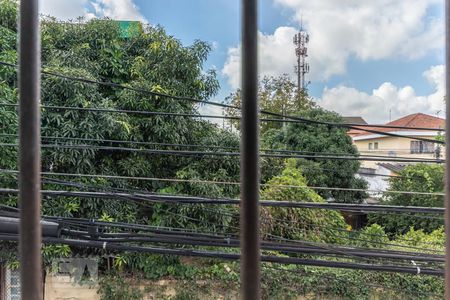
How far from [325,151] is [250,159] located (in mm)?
6834

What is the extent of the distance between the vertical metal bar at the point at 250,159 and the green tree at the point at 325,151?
6.34 m

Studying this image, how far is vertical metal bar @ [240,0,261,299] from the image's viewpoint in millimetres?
372

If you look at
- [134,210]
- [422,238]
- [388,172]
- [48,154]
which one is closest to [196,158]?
[134,210]

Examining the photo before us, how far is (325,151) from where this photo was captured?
693 centimetres

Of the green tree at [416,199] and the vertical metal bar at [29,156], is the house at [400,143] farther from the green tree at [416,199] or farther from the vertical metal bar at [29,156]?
the vertical metal bar at [29,156]

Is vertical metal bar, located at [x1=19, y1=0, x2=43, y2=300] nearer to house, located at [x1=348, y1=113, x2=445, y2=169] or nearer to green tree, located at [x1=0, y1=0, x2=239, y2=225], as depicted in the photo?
green tree, located at [x1=0, y1=0, x2=239, y2=225]

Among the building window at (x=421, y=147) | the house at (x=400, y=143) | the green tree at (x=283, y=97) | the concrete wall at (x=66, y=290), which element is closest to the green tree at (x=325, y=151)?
the green tree at (x=283, y=97)

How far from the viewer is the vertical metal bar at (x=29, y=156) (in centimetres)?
36

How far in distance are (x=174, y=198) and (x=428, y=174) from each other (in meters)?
6.38

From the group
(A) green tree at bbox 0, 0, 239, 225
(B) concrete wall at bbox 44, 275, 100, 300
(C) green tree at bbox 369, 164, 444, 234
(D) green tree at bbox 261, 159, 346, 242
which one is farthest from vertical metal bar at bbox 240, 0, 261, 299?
(C) green tree at bbox 369, 164, 444, 234

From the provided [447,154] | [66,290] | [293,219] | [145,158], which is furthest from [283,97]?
[447,154]

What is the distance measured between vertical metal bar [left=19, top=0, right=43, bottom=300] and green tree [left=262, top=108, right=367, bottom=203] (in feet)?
21.1

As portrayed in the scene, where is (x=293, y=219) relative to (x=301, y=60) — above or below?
below

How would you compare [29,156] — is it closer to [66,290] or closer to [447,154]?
[447,154]
